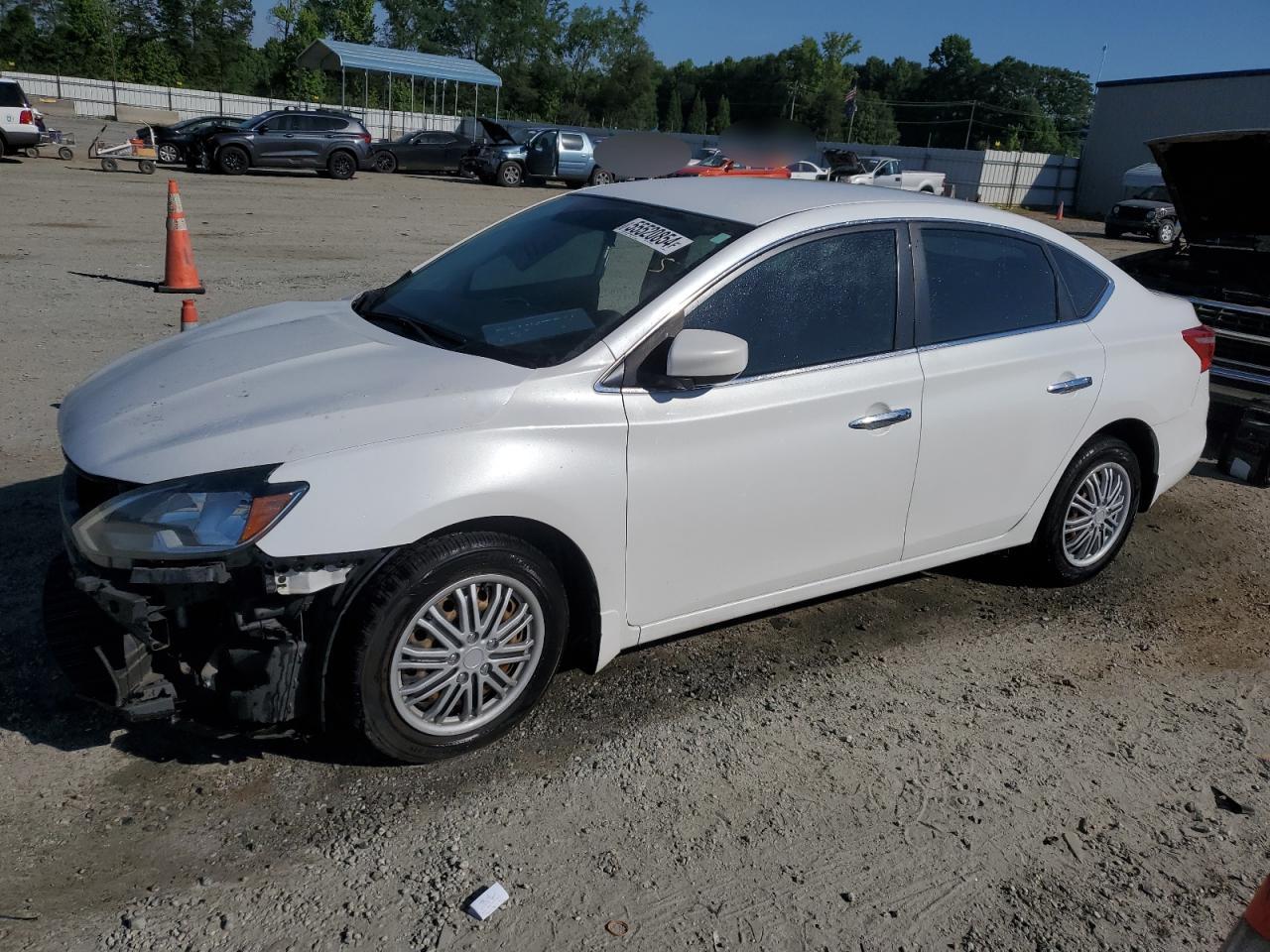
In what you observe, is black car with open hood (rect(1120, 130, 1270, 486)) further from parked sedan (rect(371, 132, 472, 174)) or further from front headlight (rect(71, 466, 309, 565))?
parked sedan (rect(371, 132, 472, 174))

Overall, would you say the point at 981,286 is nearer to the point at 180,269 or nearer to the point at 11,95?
the point at 180,269

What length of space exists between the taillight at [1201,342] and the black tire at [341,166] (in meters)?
25.6

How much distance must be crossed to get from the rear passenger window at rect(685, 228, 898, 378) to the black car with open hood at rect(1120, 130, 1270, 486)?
371 cm

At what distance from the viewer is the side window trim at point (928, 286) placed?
13.5ft

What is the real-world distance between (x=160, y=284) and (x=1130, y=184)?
3156cm

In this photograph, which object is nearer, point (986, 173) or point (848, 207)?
point (848, 207)

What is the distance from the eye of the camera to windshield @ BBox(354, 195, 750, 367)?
3.62m

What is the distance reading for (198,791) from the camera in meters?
3.15

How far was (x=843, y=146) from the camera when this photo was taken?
4888cm

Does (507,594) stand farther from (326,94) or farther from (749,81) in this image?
(749,81)

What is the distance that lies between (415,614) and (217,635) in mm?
537

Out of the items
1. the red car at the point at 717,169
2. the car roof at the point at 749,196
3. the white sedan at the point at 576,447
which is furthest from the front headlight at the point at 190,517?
the red car at the point at 717,169

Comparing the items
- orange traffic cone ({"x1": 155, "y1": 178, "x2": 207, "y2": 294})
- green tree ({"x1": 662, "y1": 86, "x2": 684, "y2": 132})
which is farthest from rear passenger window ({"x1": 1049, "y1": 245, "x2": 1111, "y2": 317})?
green tree ({"x1": 662, "y1": 86, "x2": 684, "y2": 132})

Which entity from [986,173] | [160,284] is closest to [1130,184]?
[986,173]
